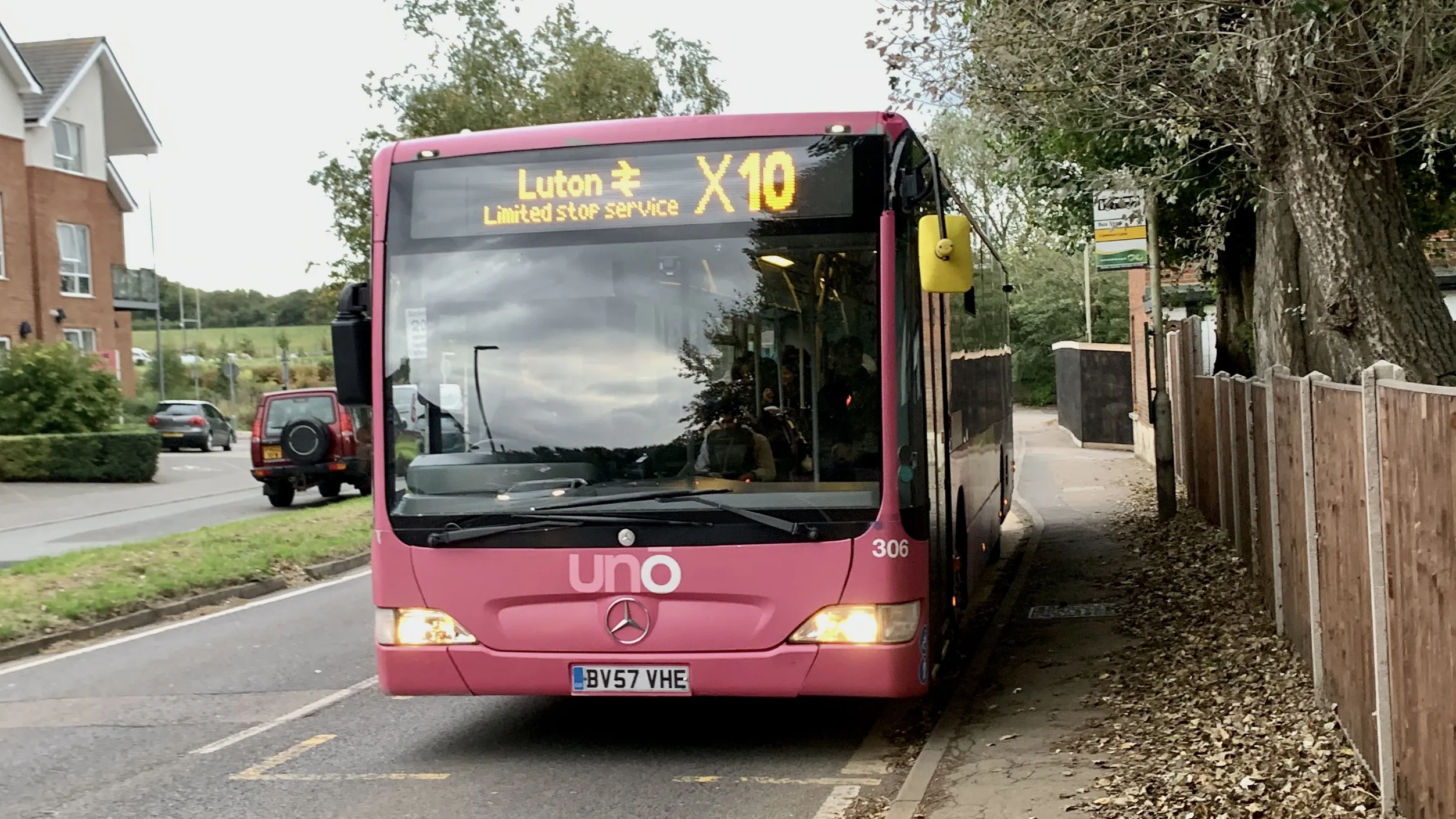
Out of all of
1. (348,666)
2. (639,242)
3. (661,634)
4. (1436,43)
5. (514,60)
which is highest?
(514,60)

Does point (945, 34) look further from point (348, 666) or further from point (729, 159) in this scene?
point (348, 666)

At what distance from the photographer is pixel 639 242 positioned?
7207 mm

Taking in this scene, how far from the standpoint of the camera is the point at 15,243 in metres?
37.6

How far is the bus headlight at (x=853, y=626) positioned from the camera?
22.9 feet

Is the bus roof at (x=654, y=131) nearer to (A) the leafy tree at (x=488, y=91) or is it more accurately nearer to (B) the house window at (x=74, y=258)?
(A) the leafy tree at (x=488, y=91)

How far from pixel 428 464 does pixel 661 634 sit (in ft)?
4.52

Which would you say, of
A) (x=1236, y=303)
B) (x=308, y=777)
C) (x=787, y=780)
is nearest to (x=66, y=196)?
(x=1236, y=303)

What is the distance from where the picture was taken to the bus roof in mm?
7223

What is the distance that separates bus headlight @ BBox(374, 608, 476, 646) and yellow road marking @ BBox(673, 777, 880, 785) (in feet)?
4.05

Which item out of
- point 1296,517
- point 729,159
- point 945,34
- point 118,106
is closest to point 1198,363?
point 945,34

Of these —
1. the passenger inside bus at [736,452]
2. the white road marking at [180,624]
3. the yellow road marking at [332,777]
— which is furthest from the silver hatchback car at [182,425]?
the passenger inside bus at [736,452]

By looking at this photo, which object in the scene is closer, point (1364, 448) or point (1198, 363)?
point (1364, 448)

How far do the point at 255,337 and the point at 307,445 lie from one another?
7338 cm

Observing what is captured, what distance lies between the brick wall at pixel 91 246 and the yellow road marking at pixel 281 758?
3363cm
